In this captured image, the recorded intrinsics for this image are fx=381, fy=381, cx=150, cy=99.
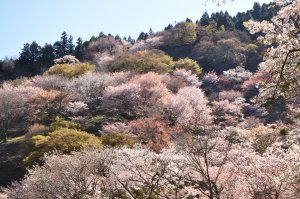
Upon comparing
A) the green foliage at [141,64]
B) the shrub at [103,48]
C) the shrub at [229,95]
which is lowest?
the shrub at [229,95]

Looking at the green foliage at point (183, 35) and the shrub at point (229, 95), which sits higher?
the green foliage at point (183, 35)

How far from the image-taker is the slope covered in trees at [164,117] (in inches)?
745

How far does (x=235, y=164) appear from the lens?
23.6 meters

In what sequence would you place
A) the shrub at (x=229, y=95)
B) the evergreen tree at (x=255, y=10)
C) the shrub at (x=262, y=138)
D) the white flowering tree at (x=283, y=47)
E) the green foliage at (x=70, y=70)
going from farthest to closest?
the evergreen tree at (x=255, y=10)
the shrub at (x=229, y=95)
the green foliage at (x=70, y=70)
the shrub at (x=262, y=138)
the white flowering tree at (x=283, y=47)

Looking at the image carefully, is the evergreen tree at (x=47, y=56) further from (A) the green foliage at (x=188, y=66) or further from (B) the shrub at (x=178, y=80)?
(B) the shrub at (x=178, y=80)

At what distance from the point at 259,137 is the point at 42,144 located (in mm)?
21243

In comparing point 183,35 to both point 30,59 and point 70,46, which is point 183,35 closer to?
point 70,46

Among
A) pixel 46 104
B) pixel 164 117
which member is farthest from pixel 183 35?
pixel 164 117

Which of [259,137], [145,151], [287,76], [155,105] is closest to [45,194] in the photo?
[145,151]

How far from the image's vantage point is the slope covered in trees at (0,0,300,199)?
18922mm

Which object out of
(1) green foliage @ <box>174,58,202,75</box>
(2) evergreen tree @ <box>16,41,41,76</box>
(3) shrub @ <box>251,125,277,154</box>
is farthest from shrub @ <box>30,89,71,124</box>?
(2) evergreen tree @ <box>16,41,41,76</box>

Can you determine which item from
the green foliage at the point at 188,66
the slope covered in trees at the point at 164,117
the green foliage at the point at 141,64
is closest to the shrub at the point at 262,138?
the slope covered in trees at the point at 164,117

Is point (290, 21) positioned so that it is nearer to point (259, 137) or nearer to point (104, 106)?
point (259, 137)

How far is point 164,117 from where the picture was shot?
5012 centimetres
